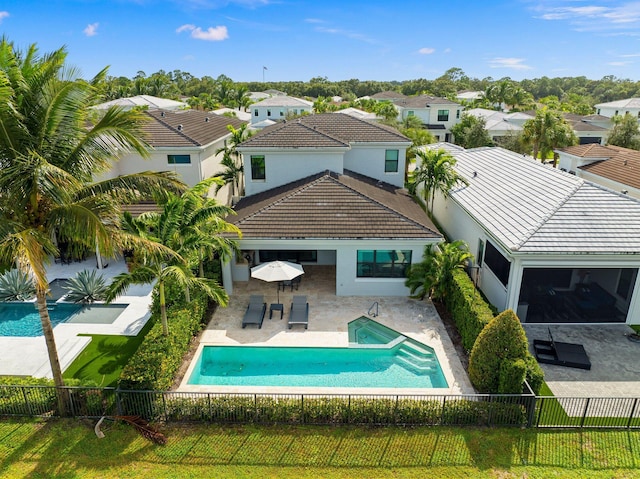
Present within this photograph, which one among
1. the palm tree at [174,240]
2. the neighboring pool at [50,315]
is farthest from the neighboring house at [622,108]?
the neighboring pool at [50,315]

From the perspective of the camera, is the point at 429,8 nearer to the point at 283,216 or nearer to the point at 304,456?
the point at 283,216

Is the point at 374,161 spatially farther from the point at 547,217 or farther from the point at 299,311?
the point at 299,311

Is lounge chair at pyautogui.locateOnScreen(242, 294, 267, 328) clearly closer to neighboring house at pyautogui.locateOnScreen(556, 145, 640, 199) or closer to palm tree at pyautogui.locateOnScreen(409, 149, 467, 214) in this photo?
palm tree at pyautogui.locateOnScreen(409, 149, 467, 214)

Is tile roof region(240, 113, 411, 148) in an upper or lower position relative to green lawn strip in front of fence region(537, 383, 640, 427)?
upper

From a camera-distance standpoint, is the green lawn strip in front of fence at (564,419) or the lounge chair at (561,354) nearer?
the green lawn strip in front of fence at (564,419)

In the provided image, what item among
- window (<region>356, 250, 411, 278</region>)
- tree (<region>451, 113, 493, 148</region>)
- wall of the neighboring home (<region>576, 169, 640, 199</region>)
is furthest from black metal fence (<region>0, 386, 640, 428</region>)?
tree (<region>451, 113, 493, 148</region>)

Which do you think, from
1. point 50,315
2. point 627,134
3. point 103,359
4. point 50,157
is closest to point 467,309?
point 103,359

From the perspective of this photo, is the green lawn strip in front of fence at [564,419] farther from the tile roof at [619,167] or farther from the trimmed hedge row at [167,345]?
the tile roof at [619,167]
